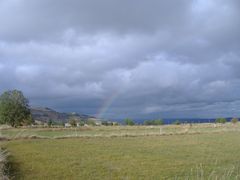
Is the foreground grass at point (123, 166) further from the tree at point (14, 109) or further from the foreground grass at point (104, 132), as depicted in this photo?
the tree at point (14, 109)

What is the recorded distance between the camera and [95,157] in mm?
19484

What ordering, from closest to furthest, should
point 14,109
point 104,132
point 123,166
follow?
1. point 123,166
2. point 104,132
3. point 14,109

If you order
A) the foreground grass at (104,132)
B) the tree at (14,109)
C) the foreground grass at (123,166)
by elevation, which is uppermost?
the tree at (14,109)

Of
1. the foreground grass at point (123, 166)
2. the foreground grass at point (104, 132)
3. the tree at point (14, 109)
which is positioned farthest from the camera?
the tree at point (14, 109)

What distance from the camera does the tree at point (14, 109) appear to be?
3364 inches

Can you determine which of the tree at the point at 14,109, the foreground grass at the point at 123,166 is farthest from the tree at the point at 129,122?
the foreground grass at the point at 123,166

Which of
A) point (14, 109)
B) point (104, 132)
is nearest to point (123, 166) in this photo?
point (104, 132)

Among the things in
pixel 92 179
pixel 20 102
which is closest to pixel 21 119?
pixel 20 102

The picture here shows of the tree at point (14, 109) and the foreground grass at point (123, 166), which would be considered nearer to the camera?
the foreground grass at point (123, 166)

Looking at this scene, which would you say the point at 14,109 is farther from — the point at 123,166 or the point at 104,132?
the point at 123,166

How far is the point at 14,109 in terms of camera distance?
282 ft

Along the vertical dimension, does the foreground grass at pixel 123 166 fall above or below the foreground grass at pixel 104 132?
below

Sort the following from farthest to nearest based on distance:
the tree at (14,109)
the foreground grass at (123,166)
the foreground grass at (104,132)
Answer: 1. the tree at (14,109)
2. the foreground grass at (104,132)
3. the foreground grass at (123,166)

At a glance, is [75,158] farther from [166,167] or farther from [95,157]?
[166,167]
